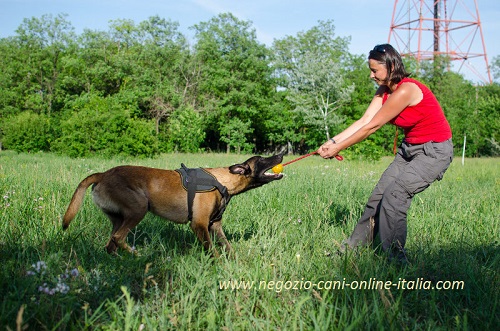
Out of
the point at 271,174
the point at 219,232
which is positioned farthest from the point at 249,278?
the point at 271,174

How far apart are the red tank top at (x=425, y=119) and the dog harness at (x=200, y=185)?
2057mm

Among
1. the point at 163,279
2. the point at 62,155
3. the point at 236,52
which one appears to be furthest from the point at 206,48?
the point at 163,279

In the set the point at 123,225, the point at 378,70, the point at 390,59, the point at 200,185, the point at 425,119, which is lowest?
the point at 123,225

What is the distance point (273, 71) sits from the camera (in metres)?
45.1

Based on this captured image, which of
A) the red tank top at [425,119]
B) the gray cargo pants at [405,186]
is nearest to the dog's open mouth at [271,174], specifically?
the gray cargo pants at [405,186]

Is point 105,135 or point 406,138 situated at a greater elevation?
point 406,138

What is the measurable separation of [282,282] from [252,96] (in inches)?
1551

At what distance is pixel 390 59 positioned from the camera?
4.29 meters

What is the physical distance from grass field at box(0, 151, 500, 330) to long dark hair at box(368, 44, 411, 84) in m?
1.79

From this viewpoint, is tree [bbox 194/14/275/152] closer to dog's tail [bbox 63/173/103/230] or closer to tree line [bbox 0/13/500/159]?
tree line [bbox 0/13/500/159]

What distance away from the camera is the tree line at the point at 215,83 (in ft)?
132

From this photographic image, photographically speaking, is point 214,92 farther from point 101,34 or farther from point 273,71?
point 101,34

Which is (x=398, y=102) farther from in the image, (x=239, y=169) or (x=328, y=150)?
(x=239, y=169)

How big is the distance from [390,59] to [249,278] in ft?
8.69
